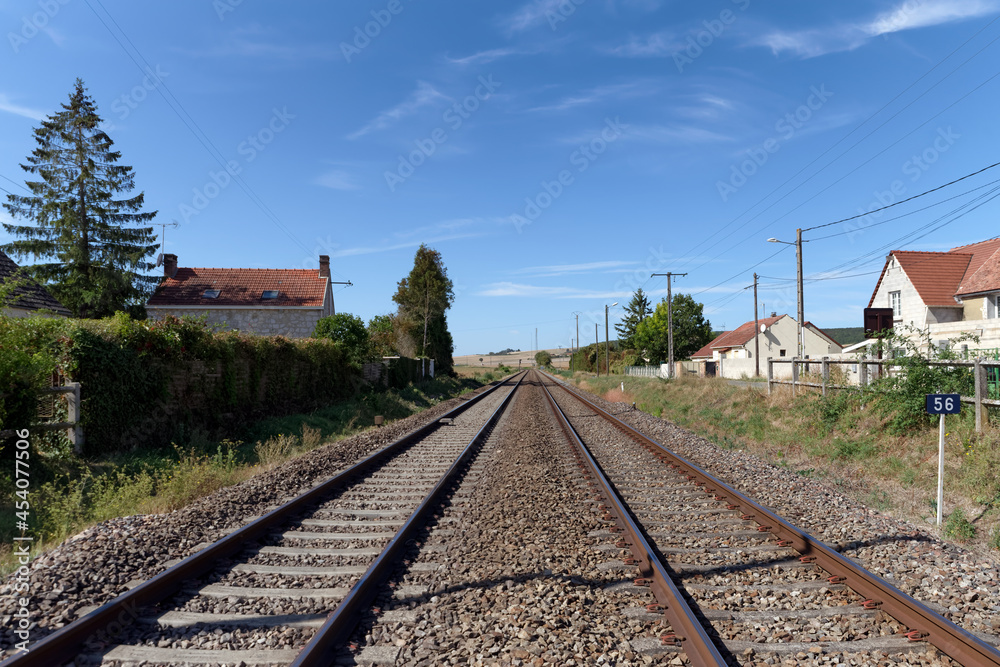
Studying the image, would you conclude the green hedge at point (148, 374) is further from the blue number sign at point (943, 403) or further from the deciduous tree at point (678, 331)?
the deciduous tree at point (678, 331)

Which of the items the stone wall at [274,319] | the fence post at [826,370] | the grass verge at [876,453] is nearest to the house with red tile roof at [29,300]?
the stone wall at [274,319]

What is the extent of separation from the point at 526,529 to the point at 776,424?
997cm

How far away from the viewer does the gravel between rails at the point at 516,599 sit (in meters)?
3.47

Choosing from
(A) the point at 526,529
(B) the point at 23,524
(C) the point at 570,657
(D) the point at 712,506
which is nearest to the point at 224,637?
(C) the point at 570,657

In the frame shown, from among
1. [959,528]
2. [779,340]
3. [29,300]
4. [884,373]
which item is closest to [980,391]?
[884,373]

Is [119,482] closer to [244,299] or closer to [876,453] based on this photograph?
[876,453]

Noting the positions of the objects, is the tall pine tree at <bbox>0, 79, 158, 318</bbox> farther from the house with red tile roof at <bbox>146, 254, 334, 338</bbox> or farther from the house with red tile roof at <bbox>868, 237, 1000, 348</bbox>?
the house with red tile roof at <bbox>868, 237, 1000, 348</bbox>

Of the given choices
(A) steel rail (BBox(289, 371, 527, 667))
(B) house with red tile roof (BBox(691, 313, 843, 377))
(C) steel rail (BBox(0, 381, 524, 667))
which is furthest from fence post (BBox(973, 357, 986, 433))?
(B) house with red tile roof (BBox(691, 313, 843, 377))

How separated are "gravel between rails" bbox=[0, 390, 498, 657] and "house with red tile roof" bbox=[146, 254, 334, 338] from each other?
96.8ft

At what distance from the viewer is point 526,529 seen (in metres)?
5.97

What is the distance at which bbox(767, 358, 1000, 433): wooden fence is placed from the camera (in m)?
8.43

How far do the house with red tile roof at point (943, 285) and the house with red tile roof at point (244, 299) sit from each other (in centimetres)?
3409

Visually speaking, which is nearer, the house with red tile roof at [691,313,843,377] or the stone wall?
the stone wall

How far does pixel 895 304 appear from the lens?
34000 mm
